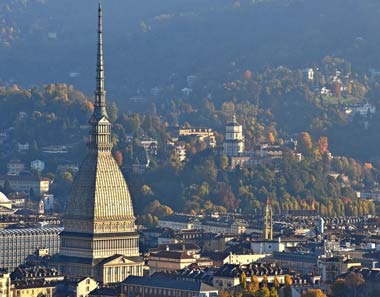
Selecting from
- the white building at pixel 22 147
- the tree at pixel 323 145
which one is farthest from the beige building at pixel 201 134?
the white building at pixel 22 147

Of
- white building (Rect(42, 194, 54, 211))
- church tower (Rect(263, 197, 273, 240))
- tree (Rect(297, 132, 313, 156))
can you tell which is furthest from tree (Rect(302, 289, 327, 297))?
tree (Rect(297, 132, 313, 156))

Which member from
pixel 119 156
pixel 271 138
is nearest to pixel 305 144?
pixel 271 138

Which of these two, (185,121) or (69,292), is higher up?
(185,121)

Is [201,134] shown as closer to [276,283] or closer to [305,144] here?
[305,144]

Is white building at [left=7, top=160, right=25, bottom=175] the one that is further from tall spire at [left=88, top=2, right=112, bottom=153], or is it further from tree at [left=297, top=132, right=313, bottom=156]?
tall spire at [left=88, top=2, right=112, bottom=153]


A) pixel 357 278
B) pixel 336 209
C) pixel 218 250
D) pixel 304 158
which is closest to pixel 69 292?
pixel 357 278

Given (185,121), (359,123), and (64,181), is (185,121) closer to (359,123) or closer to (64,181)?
(359,123)
